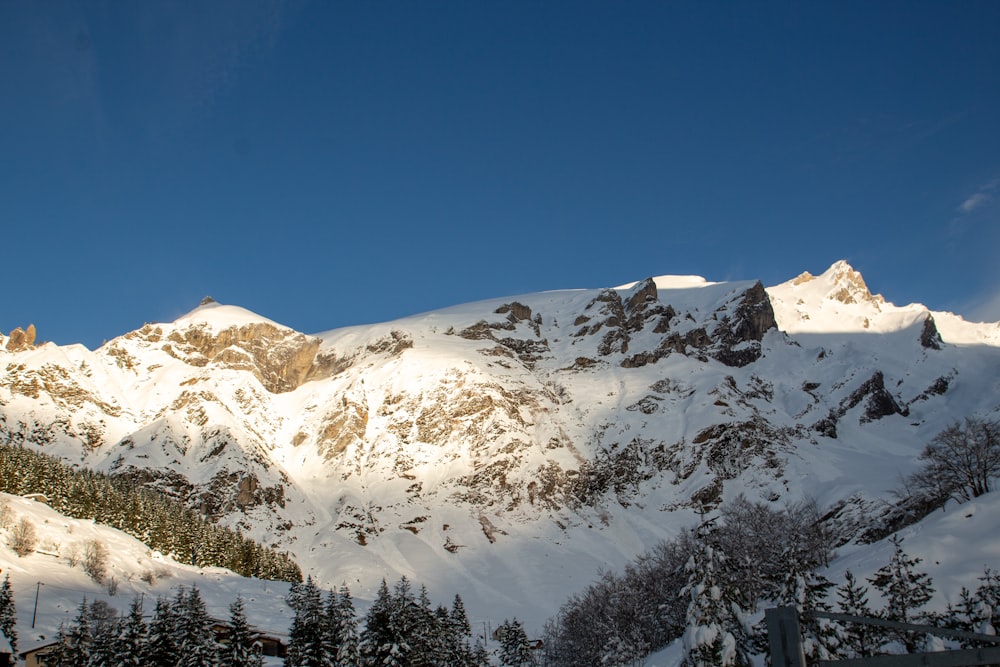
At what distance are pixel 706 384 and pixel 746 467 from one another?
1442 inches

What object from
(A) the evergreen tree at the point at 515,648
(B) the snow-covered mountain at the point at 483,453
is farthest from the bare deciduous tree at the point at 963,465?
(A) the evergreen tree at the point at 515,648

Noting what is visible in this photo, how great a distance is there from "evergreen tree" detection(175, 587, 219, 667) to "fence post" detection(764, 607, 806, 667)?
53.0 meters

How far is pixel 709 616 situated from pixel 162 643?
3862cm

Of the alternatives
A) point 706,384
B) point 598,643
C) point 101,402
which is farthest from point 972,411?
point 101,402

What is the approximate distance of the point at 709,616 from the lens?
3222cm

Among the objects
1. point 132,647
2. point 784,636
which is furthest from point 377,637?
point 784,636

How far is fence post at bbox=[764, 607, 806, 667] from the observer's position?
6.83 metres

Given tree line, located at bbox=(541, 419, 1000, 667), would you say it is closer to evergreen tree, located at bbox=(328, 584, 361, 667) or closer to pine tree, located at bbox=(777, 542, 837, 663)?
pine tree, located at bbox=(777, 542, 837, 663)

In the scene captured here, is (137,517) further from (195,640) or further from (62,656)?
(195,640)

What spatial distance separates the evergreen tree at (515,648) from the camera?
78875mm

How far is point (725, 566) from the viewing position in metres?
36.1

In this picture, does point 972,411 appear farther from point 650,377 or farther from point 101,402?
point 101,402

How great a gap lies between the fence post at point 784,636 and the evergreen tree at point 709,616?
27.1 m

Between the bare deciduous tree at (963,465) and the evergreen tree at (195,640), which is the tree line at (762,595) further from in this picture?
the evergreen tree at (195,640)
